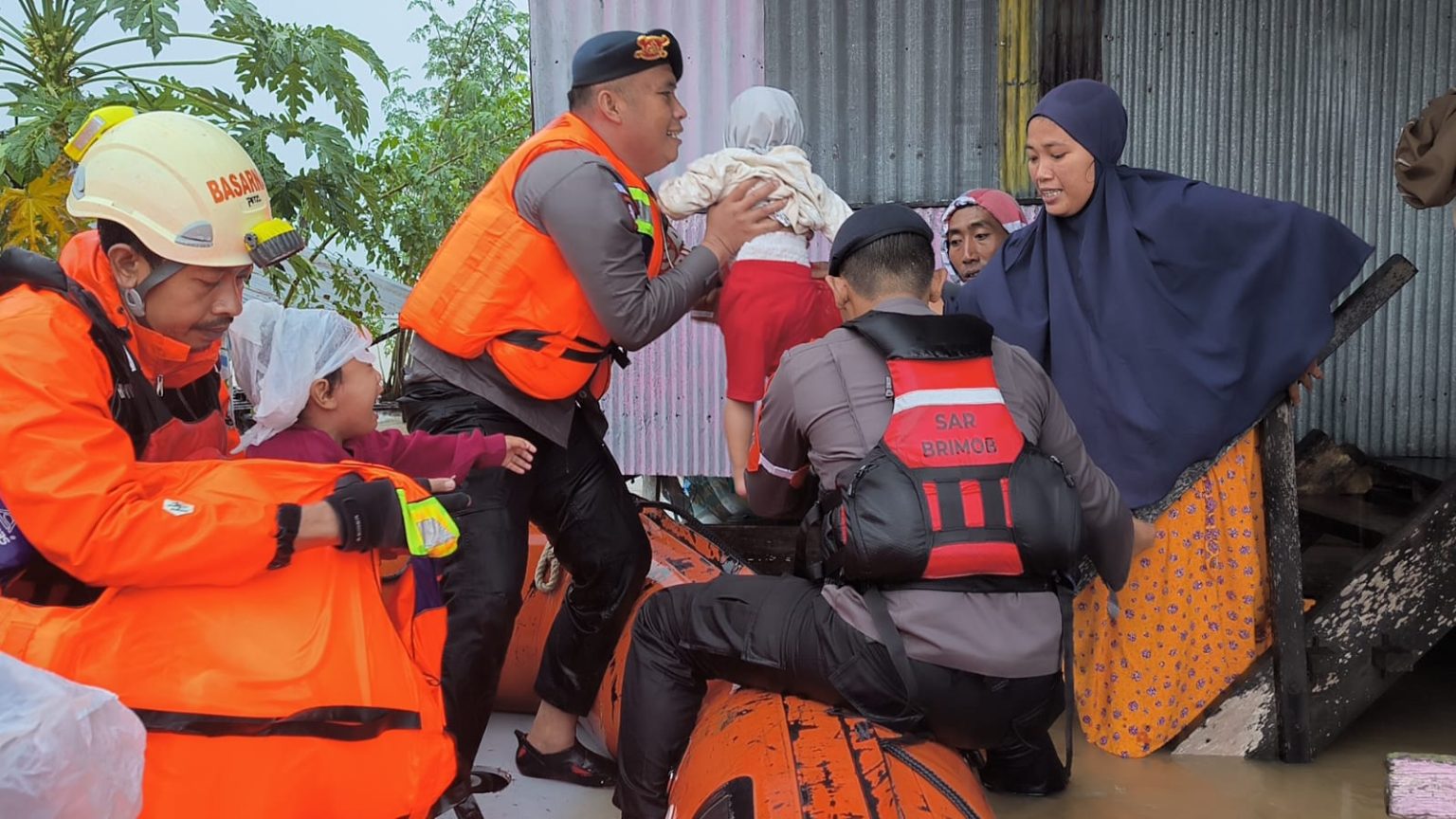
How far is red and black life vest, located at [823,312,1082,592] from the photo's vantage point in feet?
7.47

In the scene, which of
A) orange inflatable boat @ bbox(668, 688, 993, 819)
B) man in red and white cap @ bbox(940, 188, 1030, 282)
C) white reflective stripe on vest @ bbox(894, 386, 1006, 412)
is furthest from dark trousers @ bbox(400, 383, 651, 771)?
man in red and white cap @ bbox(940, 188, 1030, 282)

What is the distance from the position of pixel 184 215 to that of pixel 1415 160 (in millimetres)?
3022

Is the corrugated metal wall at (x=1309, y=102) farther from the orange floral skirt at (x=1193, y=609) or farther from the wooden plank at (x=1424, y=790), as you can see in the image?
the wooden plank at (x=1424, y=790)

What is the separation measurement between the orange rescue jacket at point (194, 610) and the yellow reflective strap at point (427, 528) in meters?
0.09

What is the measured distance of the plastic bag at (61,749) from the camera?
4.49ft

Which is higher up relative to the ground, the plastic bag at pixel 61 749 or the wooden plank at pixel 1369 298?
the wooden plank at pixel 1369 298

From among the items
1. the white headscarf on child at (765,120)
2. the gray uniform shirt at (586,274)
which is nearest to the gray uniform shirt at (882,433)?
the gray uniform shirt at (586,274)

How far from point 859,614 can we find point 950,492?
13.3 inches

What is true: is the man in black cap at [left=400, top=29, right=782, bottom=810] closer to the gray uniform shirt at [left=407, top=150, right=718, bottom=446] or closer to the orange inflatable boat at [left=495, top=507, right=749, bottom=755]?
the gray uniform shirt at [left=407, top=150, right=718, bottom=446]

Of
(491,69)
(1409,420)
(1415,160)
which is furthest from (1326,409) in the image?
(491,69)

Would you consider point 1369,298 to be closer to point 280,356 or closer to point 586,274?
point 586,274

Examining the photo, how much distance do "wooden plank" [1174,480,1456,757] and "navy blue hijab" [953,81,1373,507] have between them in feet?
1.85

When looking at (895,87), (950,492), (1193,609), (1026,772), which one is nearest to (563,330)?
(950,492)

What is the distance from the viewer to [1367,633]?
11.0 ft
